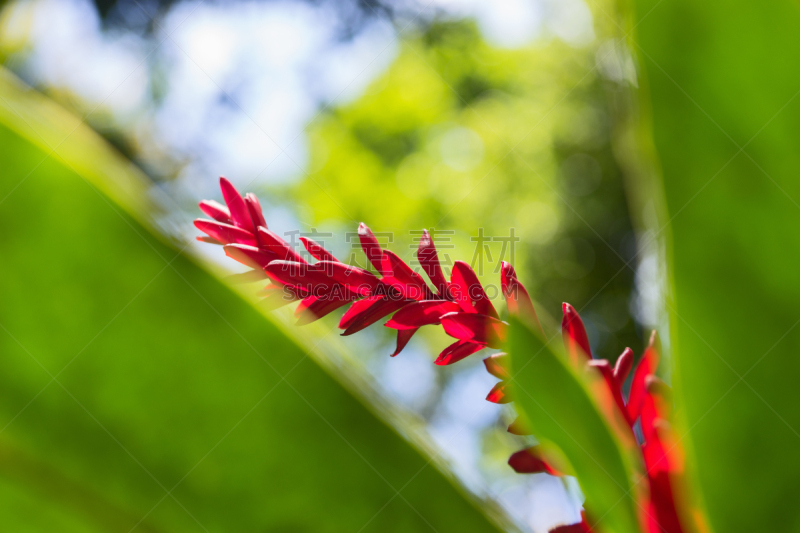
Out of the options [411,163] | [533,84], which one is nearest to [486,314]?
[411,163]

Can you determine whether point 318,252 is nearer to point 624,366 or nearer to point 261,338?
point 261,338

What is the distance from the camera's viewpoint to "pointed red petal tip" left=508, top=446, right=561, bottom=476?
348 millimetres

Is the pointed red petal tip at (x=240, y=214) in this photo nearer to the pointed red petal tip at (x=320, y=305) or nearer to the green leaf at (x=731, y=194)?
the pointed red petal tip at (x=320, y=305)

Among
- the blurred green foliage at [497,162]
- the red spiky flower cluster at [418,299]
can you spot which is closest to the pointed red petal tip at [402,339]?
the red spiky flower cluster at [418,299]

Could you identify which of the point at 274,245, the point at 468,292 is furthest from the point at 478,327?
the point at 274,245

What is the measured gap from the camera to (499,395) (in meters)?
0.33

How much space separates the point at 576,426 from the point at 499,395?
100mm

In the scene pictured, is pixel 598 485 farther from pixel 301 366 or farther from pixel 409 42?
pixel 409 42

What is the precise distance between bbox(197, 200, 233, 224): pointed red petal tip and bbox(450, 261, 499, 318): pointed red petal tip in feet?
0.52

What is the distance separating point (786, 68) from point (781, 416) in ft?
0.47

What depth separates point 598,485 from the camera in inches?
9.3

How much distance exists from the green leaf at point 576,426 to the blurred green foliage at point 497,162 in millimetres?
3328

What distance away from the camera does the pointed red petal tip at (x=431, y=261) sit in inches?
12.1

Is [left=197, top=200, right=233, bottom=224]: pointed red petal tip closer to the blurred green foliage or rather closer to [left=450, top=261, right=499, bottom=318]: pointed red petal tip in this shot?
[left=450, top=261, right=499, bottom=318]: pointed red petal tip
